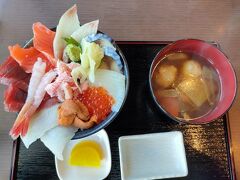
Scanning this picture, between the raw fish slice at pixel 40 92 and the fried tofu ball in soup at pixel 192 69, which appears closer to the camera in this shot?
the raw fish slice at pixel 40 92

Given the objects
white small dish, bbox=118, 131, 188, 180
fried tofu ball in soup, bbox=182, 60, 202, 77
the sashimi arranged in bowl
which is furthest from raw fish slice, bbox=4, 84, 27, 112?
fried tofu ball in soup, bbox=182, 60, 202, 77

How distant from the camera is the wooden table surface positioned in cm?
123

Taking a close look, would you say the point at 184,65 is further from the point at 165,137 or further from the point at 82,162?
the point at 82,162

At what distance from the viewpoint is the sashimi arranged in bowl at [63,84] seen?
861 millimetres

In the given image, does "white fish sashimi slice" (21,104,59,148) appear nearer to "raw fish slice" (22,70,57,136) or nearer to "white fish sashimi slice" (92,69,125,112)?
"raw fish slice" (22,70,57,136)

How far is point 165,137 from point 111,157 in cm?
19

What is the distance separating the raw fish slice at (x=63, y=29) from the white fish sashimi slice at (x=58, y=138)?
0.22 m

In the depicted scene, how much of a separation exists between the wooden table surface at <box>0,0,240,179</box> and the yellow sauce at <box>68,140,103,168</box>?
1.45ft

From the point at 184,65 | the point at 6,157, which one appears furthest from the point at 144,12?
the point at 6,157

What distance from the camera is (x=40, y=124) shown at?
0.87 meters

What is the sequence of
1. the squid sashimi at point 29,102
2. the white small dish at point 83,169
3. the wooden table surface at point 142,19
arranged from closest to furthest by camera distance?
the squid sashimi at point 29,102 → the white small dish at point 83,169 → the wooden table surface at point 142,19

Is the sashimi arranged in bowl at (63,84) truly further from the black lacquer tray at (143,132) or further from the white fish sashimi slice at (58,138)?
the black lacquer tray at (143,132)

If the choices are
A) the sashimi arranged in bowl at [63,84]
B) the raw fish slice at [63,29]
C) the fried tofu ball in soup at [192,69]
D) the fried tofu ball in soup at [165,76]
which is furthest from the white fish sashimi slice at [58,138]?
the fried tofu ball in soup at [192,69]

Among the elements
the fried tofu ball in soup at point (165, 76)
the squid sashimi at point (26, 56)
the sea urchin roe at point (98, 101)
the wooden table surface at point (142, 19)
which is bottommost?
the sea urchin roe at point (98, 101)
